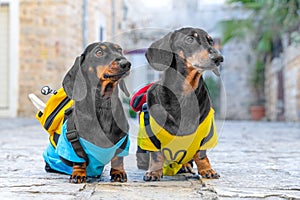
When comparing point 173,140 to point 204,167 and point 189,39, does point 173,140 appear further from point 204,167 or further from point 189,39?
point 189,39

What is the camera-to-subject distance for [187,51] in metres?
2.18

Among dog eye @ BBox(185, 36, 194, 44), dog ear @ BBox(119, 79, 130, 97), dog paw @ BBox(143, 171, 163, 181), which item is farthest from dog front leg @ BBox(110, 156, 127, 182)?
dog eye @ BBox(185, 36, 194, 44)

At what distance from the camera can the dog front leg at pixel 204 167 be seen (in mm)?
2385

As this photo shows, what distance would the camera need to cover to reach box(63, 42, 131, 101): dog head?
79.9 inches

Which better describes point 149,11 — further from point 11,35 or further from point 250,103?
point 11,35

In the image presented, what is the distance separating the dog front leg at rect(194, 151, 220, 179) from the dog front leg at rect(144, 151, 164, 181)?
0.65ft

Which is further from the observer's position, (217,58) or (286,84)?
(286,84)

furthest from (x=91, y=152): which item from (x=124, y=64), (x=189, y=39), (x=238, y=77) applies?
(x=238, y=77)

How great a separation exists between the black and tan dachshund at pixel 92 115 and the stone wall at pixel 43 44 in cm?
763

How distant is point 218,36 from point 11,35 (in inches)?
263

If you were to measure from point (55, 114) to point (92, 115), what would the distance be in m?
0.38

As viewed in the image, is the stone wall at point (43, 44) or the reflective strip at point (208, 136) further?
the stone wall at point (43, 44)

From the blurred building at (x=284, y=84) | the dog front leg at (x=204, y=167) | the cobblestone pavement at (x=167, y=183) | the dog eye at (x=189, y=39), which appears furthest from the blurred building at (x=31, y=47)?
the dog eye at (x=189, y=39)

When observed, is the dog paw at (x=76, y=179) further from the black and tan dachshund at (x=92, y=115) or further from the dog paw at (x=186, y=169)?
the dog paw at (x=186, y=169)
